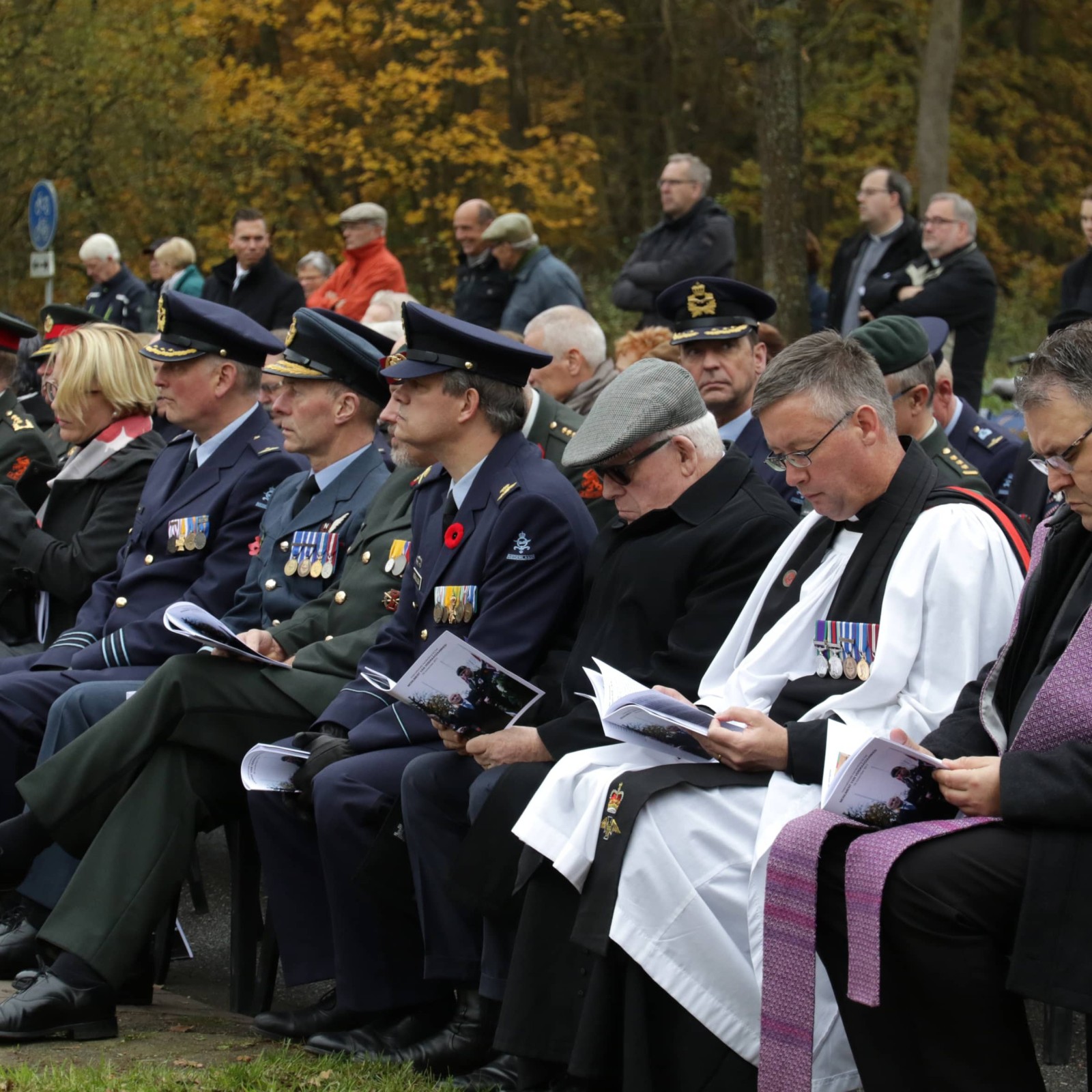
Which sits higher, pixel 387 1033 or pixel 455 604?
pixel 455 604

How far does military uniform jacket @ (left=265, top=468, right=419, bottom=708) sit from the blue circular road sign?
12.4m

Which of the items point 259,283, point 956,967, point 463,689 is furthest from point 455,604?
point 259,283

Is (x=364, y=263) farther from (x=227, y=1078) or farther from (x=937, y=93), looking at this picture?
(x=937, y=93)

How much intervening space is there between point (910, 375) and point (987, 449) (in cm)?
140

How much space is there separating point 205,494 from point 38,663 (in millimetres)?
885

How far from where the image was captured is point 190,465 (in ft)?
21.6

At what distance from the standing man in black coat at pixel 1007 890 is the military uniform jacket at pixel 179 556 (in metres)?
3.26

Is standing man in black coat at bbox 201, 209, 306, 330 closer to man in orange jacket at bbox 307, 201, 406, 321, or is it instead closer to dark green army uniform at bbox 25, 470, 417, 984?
man in orange jacket at bbox 307, 201, 406, 321

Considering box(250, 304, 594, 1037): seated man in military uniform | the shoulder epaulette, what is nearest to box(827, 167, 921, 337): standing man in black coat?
the shoulder epaulette

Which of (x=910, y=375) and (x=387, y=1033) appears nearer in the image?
(x=387, y=1033)

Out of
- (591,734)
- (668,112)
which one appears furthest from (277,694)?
(668,112)

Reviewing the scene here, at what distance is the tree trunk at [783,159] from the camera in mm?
14453

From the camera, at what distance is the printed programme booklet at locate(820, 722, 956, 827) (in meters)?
3.53

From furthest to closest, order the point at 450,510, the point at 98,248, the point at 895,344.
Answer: the point at 98,248 → the point at 895,344 → the point at 450,510
